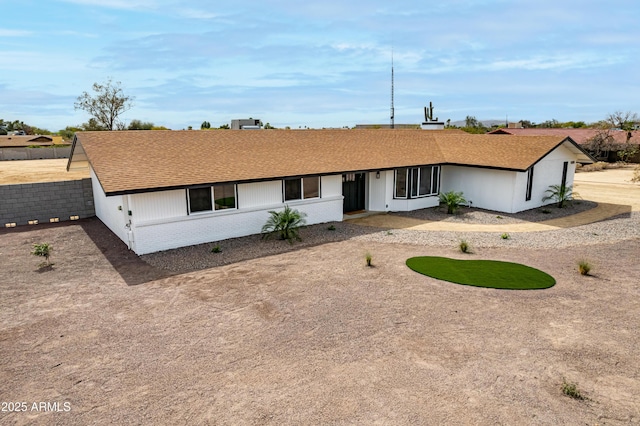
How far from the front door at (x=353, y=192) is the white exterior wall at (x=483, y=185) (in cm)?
530

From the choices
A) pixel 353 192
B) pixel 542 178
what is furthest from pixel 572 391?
pixel 542 178

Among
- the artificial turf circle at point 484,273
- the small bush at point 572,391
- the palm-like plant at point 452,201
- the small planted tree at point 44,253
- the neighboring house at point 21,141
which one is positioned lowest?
the small bush at point 572,391

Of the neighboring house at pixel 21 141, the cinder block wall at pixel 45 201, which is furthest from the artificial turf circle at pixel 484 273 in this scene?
the neighboring house at pixel 21 141

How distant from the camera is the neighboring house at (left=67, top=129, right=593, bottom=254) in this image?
15.5m

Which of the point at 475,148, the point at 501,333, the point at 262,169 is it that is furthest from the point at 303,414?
the point at 475,148

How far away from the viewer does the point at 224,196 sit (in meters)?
16.9

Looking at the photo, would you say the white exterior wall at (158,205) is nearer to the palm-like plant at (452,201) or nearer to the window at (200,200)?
the window at (200,200)

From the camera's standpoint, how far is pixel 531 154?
857 inches

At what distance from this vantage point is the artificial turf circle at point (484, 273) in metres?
12.5

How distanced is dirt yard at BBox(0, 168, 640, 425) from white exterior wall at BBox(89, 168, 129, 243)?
2.42 meters

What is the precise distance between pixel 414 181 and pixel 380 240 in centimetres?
707

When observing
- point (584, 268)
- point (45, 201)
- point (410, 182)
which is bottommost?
point (584, 268)

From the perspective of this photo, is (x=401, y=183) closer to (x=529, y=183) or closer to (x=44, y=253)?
(x=529, y=183)

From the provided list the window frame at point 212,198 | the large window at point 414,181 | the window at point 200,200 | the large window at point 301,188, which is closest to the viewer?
the window frame at point 212,198
